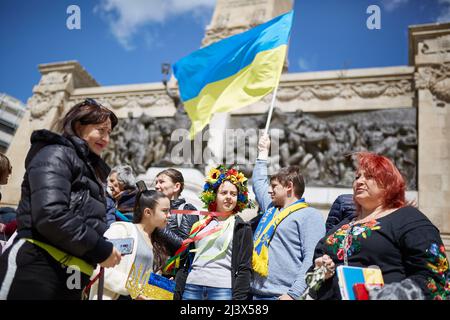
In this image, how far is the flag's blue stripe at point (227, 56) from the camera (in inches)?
204

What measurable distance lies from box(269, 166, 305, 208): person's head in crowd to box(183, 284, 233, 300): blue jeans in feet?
3.03

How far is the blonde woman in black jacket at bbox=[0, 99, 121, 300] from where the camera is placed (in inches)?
64.0

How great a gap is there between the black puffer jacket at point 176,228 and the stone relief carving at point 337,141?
6752 millimetres

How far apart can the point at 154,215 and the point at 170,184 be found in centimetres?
82

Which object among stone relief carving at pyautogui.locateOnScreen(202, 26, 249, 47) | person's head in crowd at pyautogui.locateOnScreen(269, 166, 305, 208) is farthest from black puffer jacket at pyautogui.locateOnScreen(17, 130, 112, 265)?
stone relief carving at pyautogui.locateOnScreen(202, 26, 249, 47)

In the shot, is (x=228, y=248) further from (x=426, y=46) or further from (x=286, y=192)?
(x=426, y=46)

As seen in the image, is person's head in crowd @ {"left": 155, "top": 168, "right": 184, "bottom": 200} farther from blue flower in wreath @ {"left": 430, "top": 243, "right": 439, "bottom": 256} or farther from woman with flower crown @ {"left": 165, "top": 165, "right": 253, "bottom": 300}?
blue flower in wreath @ {"left": 430, "top": 243, "right": 439, "bottom": 256}

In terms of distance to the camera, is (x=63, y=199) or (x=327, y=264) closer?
(x=63, y=199)

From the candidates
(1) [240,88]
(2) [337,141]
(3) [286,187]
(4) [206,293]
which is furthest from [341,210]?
(2) [337,141]

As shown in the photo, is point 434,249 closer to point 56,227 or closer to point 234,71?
point 56,227

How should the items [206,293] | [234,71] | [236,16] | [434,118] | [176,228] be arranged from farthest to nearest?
[236,16]
[434,118]
[234,71]
[176,228]
[206,293]

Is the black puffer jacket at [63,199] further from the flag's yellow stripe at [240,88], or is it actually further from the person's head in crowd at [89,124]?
the flag's yellow stripe at [240,88]

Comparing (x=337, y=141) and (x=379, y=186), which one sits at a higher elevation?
(x=337, y=141)

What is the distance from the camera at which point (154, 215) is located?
2850mm
